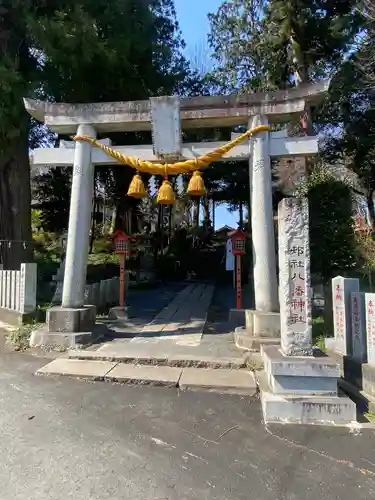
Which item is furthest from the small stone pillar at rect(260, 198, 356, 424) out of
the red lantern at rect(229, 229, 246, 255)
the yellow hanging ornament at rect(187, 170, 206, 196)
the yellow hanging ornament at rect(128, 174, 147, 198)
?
the red lantern at rect(229, 229, 246, 255)

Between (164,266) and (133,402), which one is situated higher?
(164,266)

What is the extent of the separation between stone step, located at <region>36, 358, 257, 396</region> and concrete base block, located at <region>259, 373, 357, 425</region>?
663 millimetres

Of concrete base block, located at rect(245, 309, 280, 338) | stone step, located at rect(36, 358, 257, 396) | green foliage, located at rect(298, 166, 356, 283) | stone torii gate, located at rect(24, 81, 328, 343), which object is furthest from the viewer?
green foliage, located at rect(298, 166, 356, 283)

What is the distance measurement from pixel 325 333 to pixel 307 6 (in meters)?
12.3

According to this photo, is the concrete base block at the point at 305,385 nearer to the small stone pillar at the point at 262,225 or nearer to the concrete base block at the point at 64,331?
the small stone pillar at the point at 262,225

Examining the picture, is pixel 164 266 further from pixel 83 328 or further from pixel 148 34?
pixel 83 328

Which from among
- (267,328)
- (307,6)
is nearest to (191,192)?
(267,328)

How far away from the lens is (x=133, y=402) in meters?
4.38

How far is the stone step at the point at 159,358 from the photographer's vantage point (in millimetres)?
5551

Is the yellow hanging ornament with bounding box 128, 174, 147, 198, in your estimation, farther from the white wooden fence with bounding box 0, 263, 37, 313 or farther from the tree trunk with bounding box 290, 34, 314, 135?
the tree trunk with bounding box 290, 34, 314, 135

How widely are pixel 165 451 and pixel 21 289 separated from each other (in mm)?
5746

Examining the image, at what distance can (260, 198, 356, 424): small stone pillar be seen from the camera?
3965 mm

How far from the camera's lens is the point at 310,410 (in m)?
3.97

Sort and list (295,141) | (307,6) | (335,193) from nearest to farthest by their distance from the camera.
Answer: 1. (295,141)
2. (335,193)
3. (307,6)
